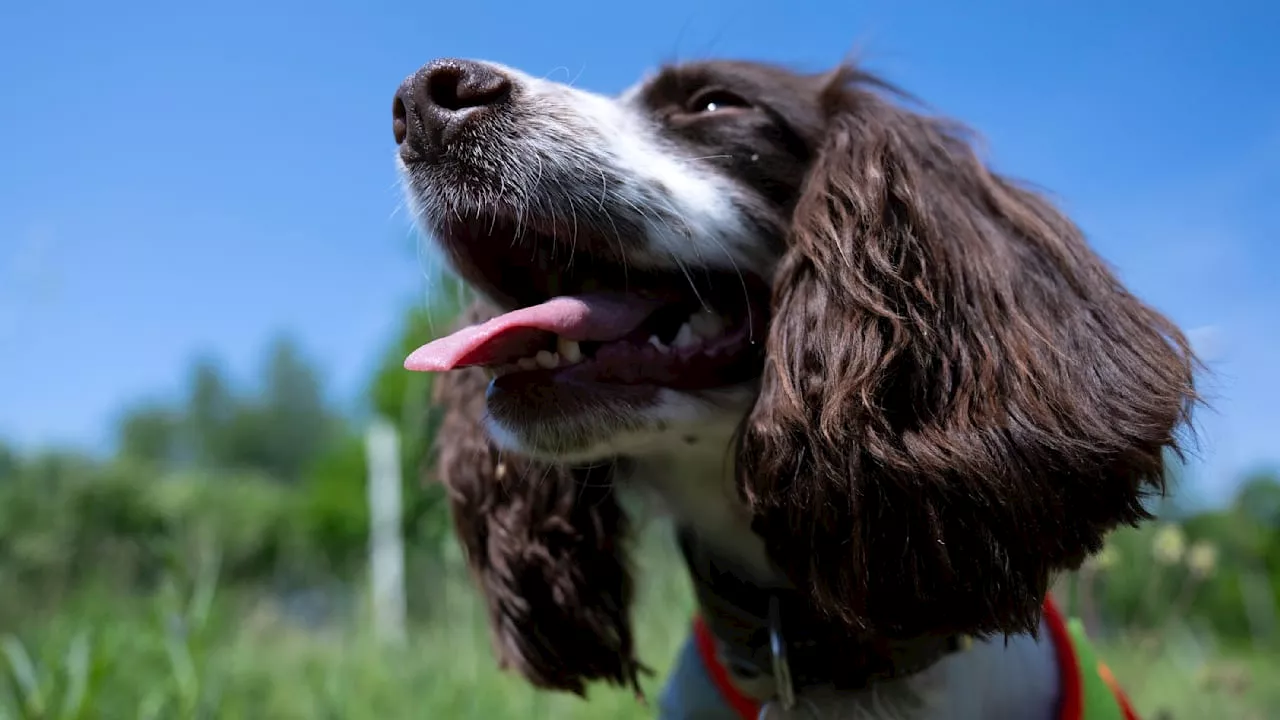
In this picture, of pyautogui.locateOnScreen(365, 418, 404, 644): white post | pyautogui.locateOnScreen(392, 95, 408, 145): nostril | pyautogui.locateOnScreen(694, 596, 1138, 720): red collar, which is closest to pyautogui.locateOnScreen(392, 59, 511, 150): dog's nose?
pyautogui.locateOnScreen(392, 95, 408, 145): nostril

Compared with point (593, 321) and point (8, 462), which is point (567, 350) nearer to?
point (593, 321)

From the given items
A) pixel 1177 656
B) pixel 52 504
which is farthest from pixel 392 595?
pixel 1177 656

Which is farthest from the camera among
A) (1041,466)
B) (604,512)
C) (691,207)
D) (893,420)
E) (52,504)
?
(52,504)

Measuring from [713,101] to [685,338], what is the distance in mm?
532

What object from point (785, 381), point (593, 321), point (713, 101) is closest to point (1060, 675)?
point (785, 381)

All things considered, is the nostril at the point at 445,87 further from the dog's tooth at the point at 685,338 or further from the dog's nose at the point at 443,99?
the dog's tooth at the point at 685,338

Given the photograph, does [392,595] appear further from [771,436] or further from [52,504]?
[771,436]

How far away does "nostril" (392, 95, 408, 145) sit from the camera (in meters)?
1.59

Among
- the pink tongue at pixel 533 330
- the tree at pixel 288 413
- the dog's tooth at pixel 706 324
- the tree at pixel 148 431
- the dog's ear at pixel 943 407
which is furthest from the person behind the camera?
the tree at pixel 288 413

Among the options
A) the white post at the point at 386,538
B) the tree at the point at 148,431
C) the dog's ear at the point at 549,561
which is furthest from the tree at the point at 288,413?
the dog's ear at the point at 549,561

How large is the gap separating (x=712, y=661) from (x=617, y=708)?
1874mm

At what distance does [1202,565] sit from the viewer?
104 inches

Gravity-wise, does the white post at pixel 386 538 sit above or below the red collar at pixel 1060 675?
below

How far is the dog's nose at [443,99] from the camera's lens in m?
1.57
